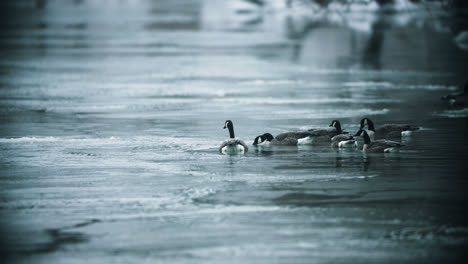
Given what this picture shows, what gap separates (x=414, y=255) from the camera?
420 inches

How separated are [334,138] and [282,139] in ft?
3.15

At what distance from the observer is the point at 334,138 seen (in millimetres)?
17906

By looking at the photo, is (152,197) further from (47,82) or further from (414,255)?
(47,82)

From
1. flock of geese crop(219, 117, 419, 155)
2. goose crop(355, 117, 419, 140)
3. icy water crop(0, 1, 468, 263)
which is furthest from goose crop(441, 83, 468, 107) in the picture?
goose crop(355, 117, 419, 140)

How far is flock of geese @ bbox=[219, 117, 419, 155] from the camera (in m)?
17.3

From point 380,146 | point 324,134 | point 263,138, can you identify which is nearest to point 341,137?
point 324,134

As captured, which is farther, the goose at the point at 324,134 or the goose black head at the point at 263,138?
the goose at the point at 324,134

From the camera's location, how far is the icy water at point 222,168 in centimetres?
1124

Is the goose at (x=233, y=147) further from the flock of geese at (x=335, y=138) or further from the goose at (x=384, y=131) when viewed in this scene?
the goose at (x=384, y=131)

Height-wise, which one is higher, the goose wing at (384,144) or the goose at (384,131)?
the goose at (384,131)

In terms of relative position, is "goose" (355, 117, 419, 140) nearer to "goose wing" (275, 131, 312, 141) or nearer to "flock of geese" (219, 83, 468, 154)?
"flock of geese" (219, 83, 468, 154)

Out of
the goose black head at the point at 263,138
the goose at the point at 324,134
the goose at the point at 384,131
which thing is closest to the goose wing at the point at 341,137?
the goose at the point at 324,134

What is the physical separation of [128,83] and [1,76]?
4.99 meters

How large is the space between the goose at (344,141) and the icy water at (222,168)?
0.31 metres
